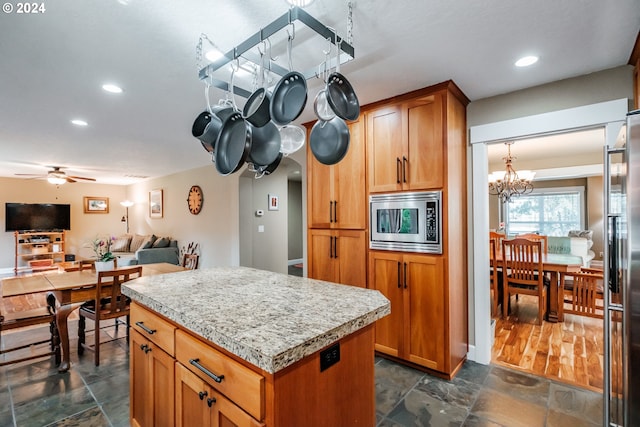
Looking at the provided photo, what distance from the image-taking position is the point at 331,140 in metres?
1.77

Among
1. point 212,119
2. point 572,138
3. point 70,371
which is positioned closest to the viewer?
point 212,119

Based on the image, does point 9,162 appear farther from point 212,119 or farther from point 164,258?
point 212,119

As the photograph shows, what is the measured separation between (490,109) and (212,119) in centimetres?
230

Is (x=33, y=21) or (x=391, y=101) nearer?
(x=33, y=21)

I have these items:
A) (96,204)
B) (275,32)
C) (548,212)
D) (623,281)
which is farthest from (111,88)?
(548,212)

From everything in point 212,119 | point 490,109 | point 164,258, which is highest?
point 490,109

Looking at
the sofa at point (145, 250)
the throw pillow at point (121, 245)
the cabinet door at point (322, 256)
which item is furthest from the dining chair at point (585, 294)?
the throw pillow at point (121, 245)

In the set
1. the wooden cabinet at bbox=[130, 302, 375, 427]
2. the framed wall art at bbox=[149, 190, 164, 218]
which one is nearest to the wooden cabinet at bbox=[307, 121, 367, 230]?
the wooden cabinet at bbox=[130, 302, 375, 427]

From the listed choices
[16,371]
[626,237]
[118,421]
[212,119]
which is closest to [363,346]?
[626,237]

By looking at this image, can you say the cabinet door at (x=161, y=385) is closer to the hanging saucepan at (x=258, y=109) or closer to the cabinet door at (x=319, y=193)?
the hanging saucepan at (x=258, y=109)

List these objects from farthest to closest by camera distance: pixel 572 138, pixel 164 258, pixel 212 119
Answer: pixel 164 258 < pixel 572 138 < pixel 212 119

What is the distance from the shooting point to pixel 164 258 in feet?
21.1

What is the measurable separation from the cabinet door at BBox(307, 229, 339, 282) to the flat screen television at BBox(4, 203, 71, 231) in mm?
8487

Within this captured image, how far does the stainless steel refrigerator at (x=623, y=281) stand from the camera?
129 cm
